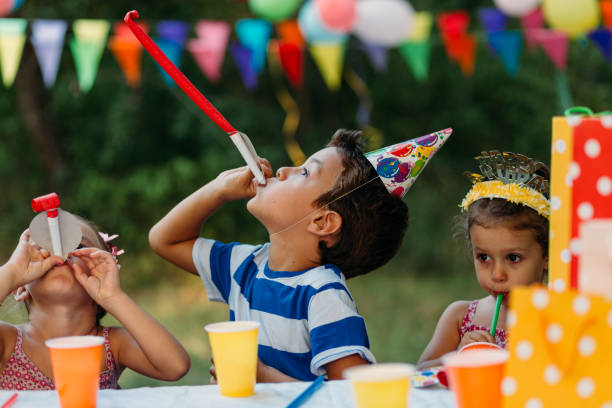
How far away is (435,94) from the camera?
23.1 ft

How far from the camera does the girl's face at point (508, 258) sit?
4.94 ft

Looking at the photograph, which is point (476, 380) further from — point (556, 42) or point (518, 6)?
point (556, 42)

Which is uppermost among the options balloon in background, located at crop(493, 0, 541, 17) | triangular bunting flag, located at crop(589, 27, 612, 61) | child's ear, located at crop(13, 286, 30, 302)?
balloon in background, located at crop(493, 0, 541, 17)

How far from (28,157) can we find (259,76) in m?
2.32

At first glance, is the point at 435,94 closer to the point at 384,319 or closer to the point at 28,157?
the point at 384,319

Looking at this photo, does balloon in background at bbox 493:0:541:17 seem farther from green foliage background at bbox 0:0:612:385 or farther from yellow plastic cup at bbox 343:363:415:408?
yellow plastic cup at bbox 343:363:415:408

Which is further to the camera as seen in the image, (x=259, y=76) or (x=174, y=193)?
(x=259, y=76)

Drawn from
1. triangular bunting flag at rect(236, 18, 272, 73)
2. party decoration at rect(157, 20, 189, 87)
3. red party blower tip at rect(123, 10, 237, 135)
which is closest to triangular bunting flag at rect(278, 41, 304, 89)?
triangular bunting flag at rect(236, 18, 272, 73)

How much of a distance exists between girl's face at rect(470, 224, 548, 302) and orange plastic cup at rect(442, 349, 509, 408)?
25.7 inches

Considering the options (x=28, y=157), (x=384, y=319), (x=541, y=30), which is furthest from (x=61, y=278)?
(x=28, y=157)

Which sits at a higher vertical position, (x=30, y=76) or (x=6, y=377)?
(x=30, y=76)

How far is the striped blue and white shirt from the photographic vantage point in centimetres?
133

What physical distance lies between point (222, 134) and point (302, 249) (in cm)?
473

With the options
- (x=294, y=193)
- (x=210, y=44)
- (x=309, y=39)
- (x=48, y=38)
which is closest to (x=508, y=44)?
(x=309, y=39)
